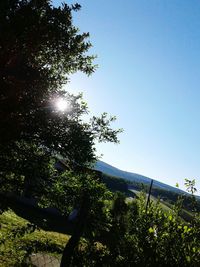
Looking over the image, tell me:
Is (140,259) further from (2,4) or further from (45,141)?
(2,4)

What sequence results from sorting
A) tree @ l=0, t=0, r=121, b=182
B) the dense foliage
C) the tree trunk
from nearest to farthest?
the dense foliage → the tree trunk → tree @ l=0, t=0, r=121, b=182

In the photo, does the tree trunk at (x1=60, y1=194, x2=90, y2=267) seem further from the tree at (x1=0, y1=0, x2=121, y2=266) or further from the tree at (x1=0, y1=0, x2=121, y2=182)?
the tree at (x1=0, y1=0, x2=121, y2=182)

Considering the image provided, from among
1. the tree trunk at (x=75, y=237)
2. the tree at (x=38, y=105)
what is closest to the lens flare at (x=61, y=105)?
the tree at (x=38, y=105)

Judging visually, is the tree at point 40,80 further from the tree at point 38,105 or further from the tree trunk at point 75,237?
the tree trunk at point 75,237

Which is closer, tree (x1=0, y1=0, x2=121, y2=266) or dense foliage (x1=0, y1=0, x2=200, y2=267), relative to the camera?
dense foliage (x1=0, y1=0, x2=200, y2=267)

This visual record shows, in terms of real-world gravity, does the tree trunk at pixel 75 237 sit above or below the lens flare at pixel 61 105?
below

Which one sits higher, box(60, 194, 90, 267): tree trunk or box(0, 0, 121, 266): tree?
box(0, 0, 121, 266): tree

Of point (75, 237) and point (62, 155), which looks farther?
point (62, 155)

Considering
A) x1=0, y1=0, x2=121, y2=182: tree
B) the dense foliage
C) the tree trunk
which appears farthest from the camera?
x1=0, y1=0, x2=121, y2=182: tree

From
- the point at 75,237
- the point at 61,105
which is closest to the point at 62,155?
the point at 61,105

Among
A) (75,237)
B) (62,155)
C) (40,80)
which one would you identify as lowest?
(75,237)

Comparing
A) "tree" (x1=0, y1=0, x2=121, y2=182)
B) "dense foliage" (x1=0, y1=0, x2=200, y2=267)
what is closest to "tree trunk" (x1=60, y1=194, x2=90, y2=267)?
"dense foliage" (x1=0, y1=0, x2=200, y2=267)

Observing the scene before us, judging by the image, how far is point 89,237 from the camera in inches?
219

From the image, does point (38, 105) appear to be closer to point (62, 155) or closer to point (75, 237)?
point (62, 155)
